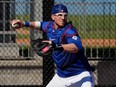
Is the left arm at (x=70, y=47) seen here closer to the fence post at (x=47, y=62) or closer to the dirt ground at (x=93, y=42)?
the fence post at (x=47, y=62)

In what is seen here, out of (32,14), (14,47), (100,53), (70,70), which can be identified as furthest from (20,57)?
(70,70)

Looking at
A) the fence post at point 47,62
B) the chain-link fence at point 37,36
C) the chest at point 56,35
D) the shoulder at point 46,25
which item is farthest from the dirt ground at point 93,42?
the chest at point 56,35

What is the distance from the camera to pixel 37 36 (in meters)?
8.82

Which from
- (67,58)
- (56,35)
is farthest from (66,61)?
(56,35)

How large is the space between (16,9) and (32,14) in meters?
0.29

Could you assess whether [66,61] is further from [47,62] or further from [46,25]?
[47,62]

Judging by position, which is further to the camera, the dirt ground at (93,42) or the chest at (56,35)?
the dirt ground at (93,42)

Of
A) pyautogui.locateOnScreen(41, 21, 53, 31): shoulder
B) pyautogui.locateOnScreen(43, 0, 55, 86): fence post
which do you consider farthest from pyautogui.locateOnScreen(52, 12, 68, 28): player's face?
pyautogui.locateOnScreen(43, 0, 55, 86): fence post

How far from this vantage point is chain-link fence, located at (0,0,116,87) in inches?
344

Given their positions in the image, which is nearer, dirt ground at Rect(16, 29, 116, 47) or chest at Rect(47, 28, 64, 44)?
chest at Rect(47, 28, 64, 44)

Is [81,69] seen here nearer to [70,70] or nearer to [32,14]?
[70,70]

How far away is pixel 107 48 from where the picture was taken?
29.9ft

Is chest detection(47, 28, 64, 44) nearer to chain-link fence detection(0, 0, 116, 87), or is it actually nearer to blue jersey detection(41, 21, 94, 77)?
blue jersey detection(41, 21, 94, 77)

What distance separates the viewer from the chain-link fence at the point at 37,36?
874 centimetres
